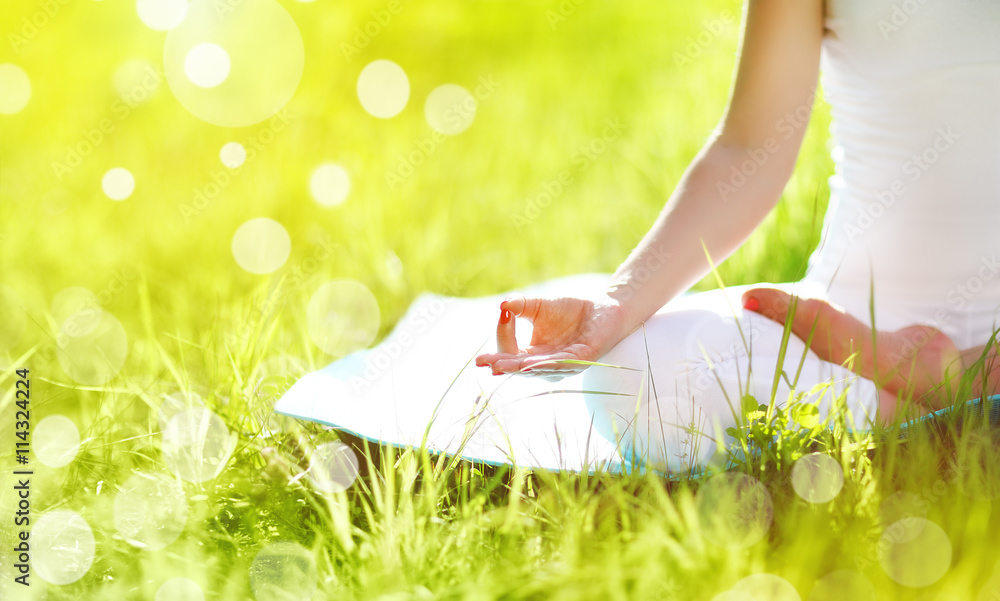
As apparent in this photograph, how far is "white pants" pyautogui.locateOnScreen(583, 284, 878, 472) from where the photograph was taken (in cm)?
152

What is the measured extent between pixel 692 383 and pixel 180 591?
1030mm

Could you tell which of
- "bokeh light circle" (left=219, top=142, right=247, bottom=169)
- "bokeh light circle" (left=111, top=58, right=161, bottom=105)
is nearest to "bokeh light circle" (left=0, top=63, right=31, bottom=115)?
"bokeh light circle" (left=111, top=58, right=161, bottom=105)

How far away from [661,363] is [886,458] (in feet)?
1.48

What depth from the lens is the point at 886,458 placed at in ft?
4.52

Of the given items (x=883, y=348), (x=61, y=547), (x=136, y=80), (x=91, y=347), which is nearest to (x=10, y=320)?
(x=91, y=347)

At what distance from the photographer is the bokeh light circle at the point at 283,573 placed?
51.1 inches

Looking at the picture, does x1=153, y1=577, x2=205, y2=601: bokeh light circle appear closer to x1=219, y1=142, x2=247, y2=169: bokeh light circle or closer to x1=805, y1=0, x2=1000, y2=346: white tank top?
x1=805, y1=0, x2=1000, y2=346: white tank top

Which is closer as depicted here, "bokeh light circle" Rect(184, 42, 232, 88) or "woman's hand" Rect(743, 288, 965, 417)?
"woman's hand" Rect(743, 288, 965, 417)

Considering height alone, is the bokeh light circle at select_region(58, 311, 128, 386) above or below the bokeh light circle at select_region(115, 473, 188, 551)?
above

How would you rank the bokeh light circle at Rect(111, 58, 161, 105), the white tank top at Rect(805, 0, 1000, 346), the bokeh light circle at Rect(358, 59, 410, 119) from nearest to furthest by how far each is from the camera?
1. the white tank top at Rect(805, 0, 1000, 346)
2. the bokeh light circle at Rect(111, 58, 161, 105)
3. the bokeh light circle at Rect(358, 59, 410, 119)

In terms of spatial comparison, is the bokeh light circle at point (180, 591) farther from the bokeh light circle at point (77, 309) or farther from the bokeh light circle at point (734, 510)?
the bokeh light circle at point (77, 309)

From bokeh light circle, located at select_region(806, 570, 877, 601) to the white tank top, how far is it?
0.74 meters

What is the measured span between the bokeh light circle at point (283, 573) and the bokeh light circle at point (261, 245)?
5.29ft

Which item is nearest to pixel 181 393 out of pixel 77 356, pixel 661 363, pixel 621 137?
pixel 77 356
